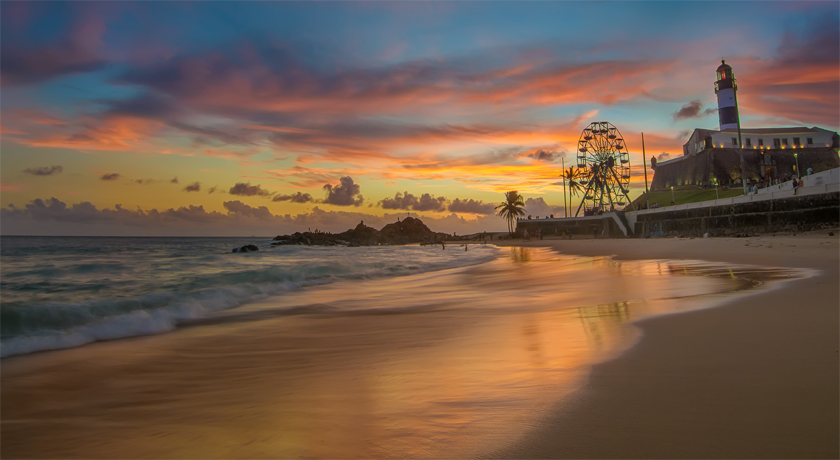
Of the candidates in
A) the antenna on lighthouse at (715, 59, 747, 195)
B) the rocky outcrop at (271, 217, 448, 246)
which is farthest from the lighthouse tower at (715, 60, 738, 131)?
the rocky outcrop at (271, 217, 448, 246)

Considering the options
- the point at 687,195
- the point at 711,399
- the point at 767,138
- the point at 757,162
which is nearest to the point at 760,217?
the point at 711,399

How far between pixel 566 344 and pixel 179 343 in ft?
17.8

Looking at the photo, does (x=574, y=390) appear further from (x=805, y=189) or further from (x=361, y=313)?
(x=805, y=189)

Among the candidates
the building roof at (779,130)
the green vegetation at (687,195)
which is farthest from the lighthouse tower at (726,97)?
the green vegetation at (687,195)

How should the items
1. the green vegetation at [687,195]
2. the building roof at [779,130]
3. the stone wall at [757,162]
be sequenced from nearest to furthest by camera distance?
the green vegetation at [687,195]
the stone wall at [757,162]
the building roof at [779,130]

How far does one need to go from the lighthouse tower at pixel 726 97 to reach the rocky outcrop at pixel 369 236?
60444 millimetres

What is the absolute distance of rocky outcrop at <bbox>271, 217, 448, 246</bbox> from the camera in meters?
81.4

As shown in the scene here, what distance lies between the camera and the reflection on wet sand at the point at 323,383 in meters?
2.72

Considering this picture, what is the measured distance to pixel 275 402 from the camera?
11.5 feet

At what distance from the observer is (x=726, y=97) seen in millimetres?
84812

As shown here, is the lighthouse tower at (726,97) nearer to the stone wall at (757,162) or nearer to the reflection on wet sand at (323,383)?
the stone wall at (757,162)

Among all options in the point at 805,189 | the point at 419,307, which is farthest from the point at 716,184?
the point at 419,307

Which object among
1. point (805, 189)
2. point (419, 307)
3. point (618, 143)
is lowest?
point (419, 307)

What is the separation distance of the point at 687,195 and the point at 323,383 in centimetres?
7824
